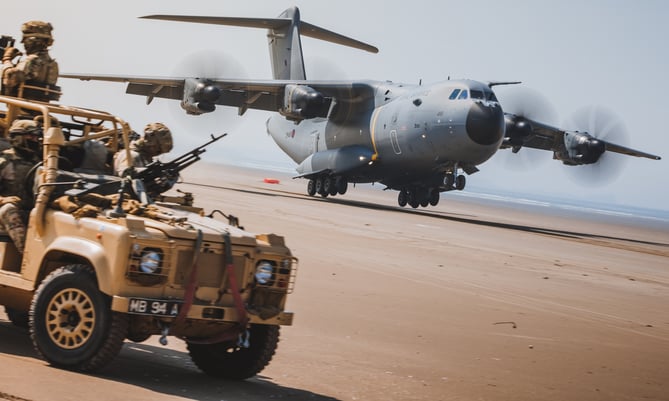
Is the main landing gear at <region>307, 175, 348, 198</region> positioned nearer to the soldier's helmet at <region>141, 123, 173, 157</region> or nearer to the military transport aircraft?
the military transport aircraft

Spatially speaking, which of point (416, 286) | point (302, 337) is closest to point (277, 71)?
point (416, 286)

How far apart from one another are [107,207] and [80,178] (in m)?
0.61

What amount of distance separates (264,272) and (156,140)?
92.8 inches

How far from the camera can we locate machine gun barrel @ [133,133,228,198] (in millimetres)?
8430

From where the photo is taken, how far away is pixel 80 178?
26.6 ft

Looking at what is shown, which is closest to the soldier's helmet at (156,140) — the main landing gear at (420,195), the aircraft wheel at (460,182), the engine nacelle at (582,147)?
the aircraft wheel at (460,182)

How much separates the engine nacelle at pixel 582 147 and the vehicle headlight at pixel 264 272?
107 feet

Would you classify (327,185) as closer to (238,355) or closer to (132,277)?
(238,355)

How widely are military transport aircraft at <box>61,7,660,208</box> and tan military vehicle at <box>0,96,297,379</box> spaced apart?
2373 centimetres

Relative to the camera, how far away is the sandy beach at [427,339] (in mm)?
7559

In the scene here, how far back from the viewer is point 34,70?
9.97 m

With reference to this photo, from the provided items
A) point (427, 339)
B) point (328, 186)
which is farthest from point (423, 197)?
point (427, 339)

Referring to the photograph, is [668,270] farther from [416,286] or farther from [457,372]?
[457,372]

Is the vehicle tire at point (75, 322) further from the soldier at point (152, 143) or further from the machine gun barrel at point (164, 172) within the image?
the soldier at point (152, 143)
